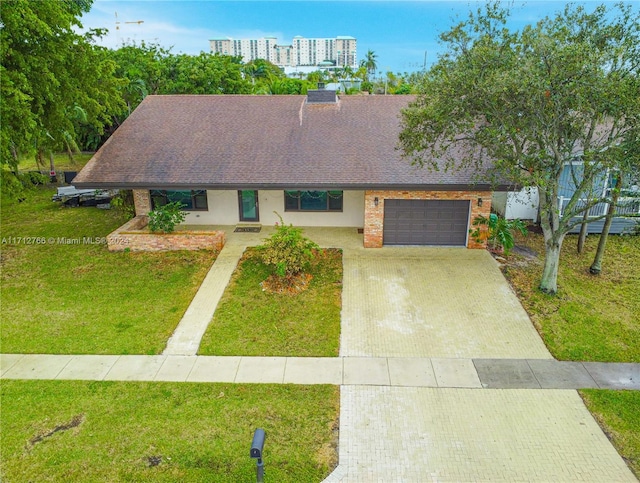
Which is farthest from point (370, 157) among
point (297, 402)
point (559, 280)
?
point (297, 402)

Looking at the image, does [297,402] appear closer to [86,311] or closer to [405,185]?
[86,311]

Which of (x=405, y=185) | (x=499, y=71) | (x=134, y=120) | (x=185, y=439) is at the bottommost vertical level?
(x=185, y=439)

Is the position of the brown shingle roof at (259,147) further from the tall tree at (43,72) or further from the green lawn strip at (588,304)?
the green lawn strip at (588,304)

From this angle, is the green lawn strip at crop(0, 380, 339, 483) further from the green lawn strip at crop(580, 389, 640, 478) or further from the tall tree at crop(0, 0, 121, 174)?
the tall tree at crop(0, 0, 121, 174)

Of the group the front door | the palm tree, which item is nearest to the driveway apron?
the front door

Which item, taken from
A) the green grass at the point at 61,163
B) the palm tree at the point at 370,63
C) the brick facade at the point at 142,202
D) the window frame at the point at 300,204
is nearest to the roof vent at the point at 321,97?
the window frame at the point at 300,204
